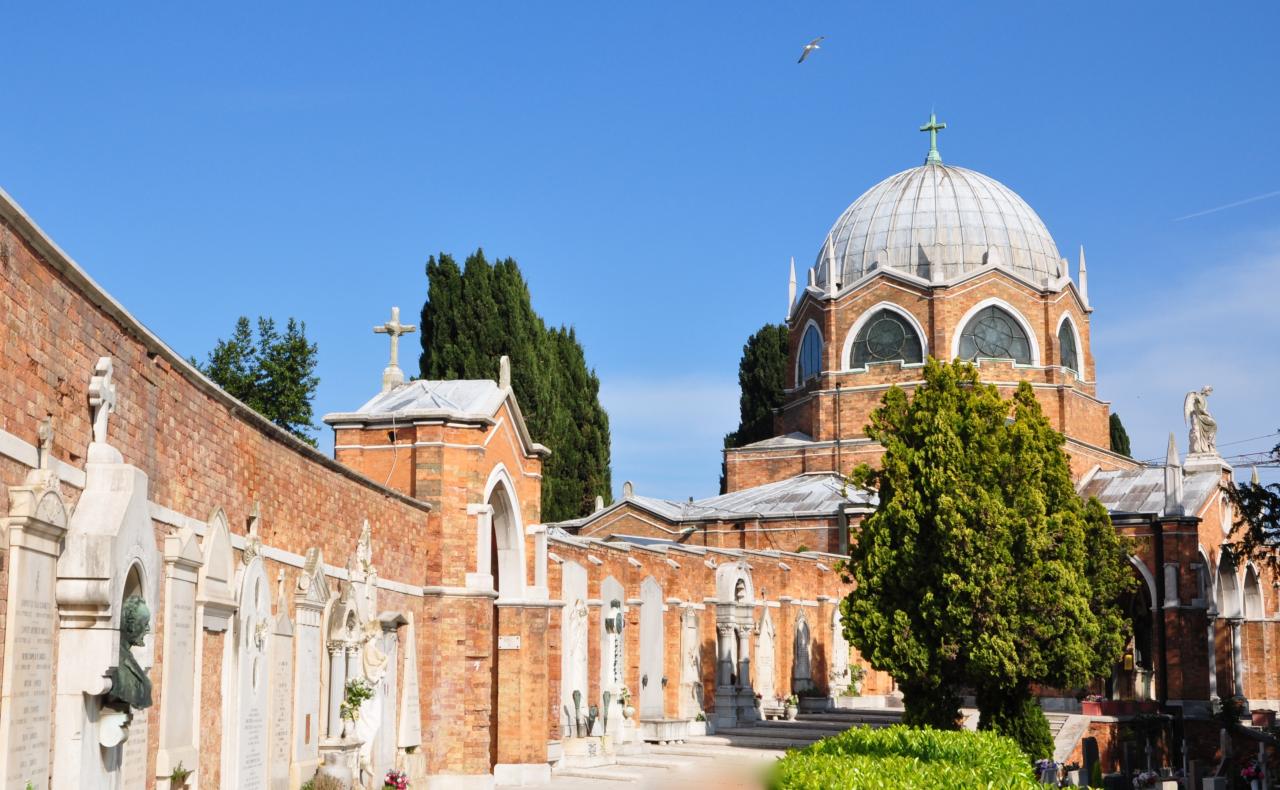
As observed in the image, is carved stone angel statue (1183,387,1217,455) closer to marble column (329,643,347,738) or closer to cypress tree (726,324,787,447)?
cypress tree (726,324,787,447)

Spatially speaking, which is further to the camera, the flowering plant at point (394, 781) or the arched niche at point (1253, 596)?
the arched niche at point (1253, 596)

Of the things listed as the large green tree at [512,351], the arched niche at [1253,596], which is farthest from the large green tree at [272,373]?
the arched niche at [1253,596]

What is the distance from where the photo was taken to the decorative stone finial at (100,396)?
9227mm

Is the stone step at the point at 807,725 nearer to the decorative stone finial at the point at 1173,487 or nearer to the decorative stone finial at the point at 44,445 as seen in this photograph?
the decorative stone finial at the point at 1173,487

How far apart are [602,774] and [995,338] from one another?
2292 cm

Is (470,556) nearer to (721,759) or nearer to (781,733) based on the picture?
(721,759)

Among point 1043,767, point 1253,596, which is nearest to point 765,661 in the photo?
point 1043,767

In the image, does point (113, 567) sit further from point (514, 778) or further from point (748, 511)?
point (748, 511)

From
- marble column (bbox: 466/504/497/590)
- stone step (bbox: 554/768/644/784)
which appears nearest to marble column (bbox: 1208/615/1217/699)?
stone step (bbox: 554/768/644/784)

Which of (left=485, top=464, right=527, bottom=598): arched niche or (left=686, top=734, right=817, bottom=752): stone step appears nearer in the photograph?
(left=485, top=464, right=527, bottom=598): arched niche

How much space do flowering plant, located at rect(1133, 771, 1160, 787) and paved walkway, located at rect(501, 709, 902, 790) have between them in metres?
5.46

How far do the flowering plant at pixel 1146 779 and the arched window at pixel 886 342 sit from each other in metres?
15.1

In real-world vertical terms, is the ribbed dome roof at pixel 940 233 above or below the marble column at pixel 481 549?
above

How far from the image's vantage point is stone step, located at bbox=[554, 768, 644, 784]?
73.2 feet
